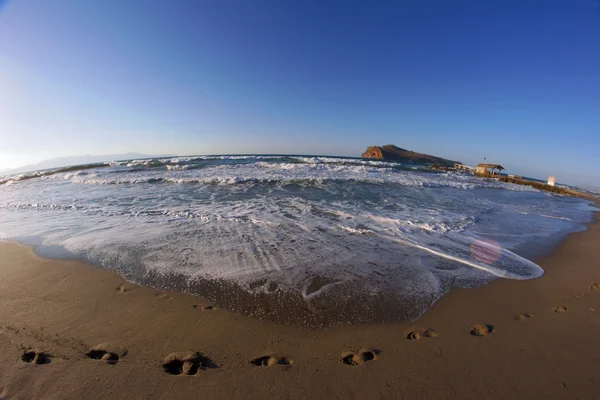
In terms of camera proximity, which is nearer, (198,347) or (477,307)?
(198,347)

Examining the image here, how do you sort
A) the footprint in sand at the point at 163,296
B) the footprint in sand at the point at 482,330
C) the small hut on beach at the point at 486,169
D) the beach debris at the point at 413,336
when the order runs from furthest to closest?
1. the small hut on beach at the point at 486,169
2. the footprint in sand at the point at 163,296
3. the footprint in sand at the point at 482,330
4. the beach debris at the point at 413,336

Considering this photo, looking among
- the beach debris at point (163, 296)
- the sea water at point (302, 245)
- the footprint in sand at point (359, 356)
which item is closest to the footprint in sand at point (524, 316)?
the sea water at point (302, 245)

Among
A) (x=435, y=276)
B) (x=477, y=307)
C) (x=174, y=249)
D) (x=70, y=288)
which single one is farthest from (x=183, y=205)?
(x=477, y=307)

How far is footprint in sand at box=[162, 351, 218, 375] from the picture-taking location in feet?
8.00

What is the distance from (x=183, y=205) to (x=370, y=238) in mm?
7355

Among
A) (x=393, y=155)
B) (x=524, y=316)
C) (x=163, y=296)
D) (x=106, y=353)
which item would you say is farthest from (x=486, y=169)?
(x=393, y=155)

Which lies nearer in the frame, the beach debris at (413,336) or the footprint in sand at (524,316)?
the beach debris at (413,336)

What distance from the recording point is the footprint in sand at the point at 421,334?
2945 mm

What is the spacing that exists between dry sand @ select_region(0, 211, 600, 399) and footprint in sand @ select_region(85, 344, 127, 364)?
0.04 ft

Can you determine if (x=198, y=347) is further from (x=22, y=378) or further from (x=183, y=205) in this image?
(x=183, y=205)

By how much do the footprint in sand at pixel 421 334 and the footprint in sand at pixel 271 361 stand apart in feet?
5.11

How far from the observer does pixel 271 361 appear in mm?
2541

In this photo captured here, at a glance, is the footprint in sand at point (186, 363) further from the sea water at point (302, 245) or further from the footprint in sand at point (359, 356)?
the footprint in sand at point (359, 356)

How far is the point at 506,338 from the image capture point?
296cm
